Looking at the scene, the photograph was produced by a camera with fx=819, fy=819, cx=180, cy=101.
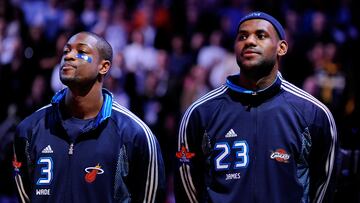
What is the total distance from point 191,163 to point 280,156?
2.15 feet

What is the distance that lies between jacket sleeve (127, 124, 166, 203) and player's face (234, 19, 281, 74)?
0.88m

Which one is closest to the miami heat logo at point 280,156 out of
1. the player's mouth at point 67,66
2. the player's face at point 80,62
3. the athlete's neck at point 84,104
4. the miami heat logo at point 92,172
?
the miami heat logo at point 92,172

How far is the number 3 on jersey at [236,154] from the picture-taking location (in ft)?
18.9

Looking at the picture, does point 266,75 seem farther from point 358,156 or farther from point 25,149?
point 25,149

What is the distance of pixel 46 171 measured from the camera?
19.4 ft

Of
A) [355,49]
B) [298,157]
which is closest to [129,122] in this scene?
[298,157]

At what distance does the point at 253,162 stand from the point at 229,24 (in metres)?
7.52

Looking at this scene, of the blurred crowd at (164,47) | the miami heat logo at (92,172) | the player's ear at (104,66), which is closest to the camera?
the miami heat logo at (92,172)

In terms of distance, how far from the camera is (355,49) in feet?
38.1

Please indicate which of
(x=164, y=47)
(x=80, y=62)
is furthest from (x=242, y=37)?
(x=164, y=47)

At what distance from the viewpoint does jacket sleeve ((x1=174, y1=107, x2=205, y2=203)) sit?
594cm

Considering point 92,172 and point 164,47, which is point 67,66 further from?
point 164,47

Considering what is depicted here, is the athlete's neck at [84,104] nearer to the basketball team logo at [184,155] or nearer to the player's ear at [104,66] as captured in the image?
the player's ear at [104,66]

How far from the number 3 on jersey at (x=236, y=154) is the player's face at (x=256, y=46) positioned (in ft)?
1.80
